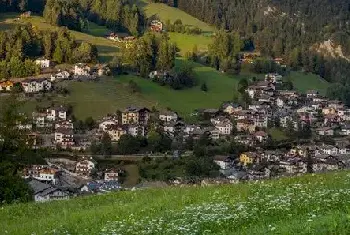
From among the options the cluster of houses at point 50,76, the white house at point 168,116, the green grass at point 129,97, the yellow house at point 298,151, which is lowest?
the yellow house at point 298,151

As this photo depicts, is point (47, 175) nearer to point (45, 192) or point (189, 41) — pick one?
point (45, 192)

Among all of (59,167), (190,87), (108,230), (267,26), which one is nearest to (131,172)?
(59,167)

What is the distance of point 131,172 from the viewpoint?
7756cm

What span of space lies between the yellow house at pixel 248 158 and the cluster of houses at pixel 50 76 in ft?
130

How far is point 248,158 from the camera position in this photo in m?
83.1

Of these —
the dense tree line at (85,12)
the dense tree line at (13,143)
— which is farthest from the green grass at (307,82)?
the dense tree line at (13,143)

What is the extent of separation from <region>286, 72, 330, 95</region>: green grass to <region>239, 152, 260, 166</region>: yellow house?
5746 centimetres

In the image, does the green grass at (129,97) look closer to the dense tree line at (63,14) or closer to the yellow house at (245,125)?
the yellow house at (245,125)

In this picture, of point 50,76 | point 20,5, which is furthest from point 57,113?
point 20,5

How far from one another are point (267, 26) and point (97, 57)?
261 ft

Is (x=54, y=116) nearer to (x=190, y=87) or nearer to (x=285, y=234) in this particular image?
(x=190, y=87)

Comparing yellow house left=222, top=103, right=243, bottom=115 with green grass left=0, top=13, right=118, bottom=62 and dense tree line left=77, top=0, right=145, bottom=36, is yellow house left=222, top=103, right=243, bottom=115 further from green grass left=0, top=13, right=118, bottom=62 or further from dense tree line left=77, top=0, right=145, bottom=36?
dense tree line left=77, top=0, right=145, bottom=36

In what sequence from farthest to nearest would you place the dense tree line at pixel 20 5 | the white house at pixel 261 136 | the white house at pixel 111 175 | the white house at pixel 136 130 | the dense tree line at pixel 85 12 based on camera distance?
1. the dense tree line at pixel 20 5
2. the dense tree line at pixel 85 12
3. the white house at pixel 261 136
4. the white house at pixel 136 130
5. the white house at pixel 111 175

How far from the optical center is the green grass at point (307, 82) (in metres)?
141
